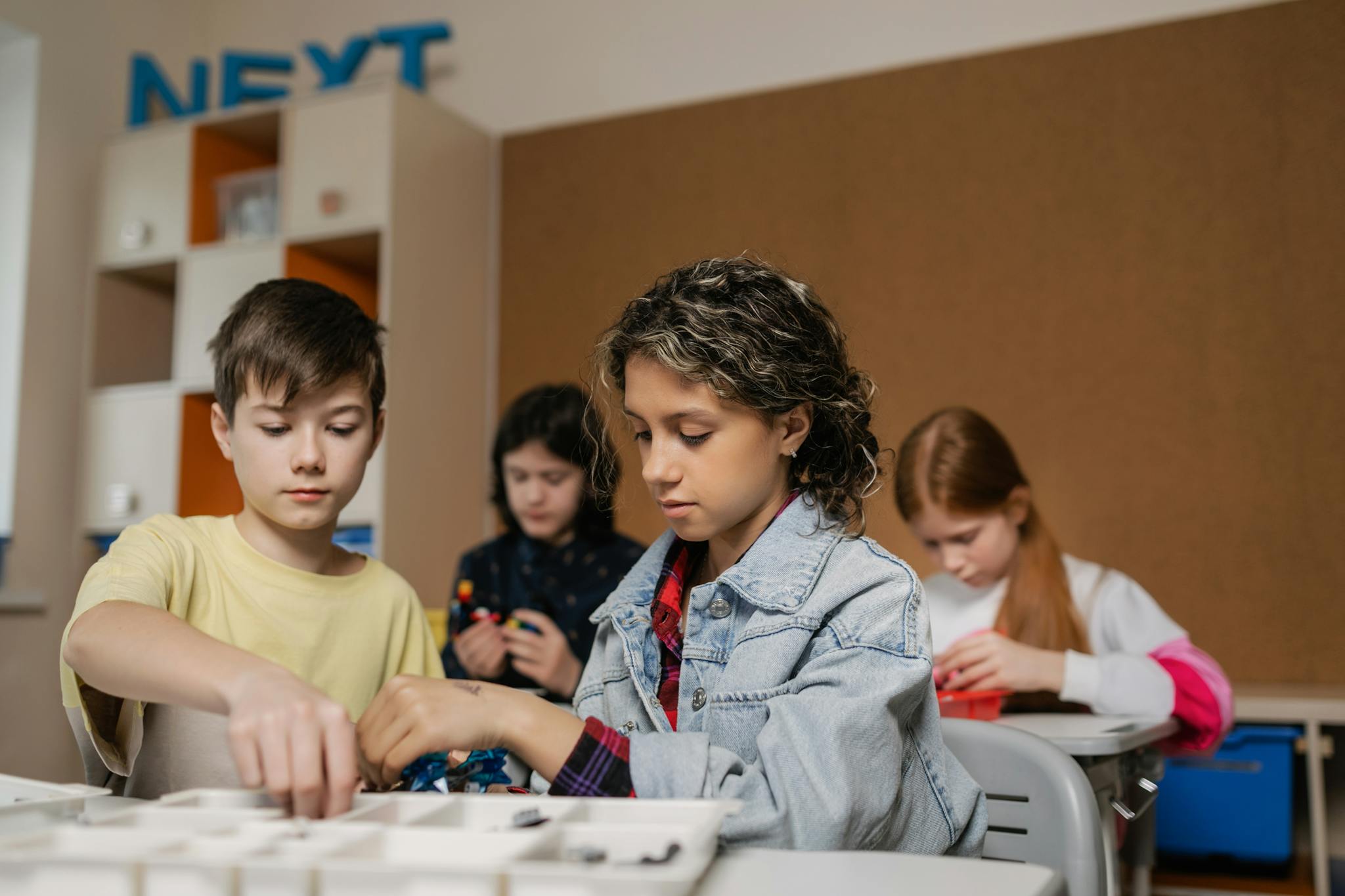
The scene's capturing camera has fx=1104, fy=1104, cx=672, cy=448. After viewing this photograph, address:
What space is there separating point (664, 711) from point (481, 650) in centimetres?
86

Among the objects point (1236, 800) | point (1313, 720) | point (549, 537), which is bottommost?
point (1236, 800)

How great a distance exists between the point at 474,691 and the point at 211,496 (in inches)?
32.1

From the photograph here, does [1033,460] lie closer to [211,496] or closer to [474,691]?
[211,496]

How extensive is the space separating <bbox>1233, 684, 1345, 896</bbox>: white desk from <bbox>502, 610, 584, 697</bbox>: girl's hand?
1154mm

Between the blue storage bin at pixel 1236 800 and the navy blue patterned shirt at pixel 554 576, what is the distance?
1164 millimetres

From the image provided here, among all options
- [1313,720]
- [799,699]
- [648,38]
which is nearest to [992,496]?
[1313,720]

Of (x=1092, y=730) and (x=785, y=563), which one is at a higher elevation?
(x=785, y=563)

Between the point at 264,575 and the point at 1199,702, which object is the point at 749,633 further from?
the point at 1199,702

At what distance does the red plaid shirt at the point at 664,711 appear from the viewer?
70 centimetres

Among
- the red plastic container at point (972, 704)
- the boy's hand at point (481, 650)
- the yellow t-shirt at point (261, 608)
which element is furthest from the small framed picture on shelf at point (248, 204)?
the red plastic container at point (972, 704)

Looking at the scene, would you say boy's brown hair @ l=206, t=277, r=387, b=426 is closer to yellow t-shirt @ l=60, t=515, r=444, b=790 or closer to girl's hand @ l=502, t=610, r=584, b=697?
yellow t-shirt @ l=60, t=515, r=444, b=790

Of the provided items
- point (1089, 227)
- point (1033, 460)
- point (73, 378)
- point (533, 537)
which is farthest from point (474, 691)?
point (73, 378)

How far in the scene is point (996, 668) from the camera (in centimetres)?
149

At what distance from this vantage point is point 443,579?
285cm
